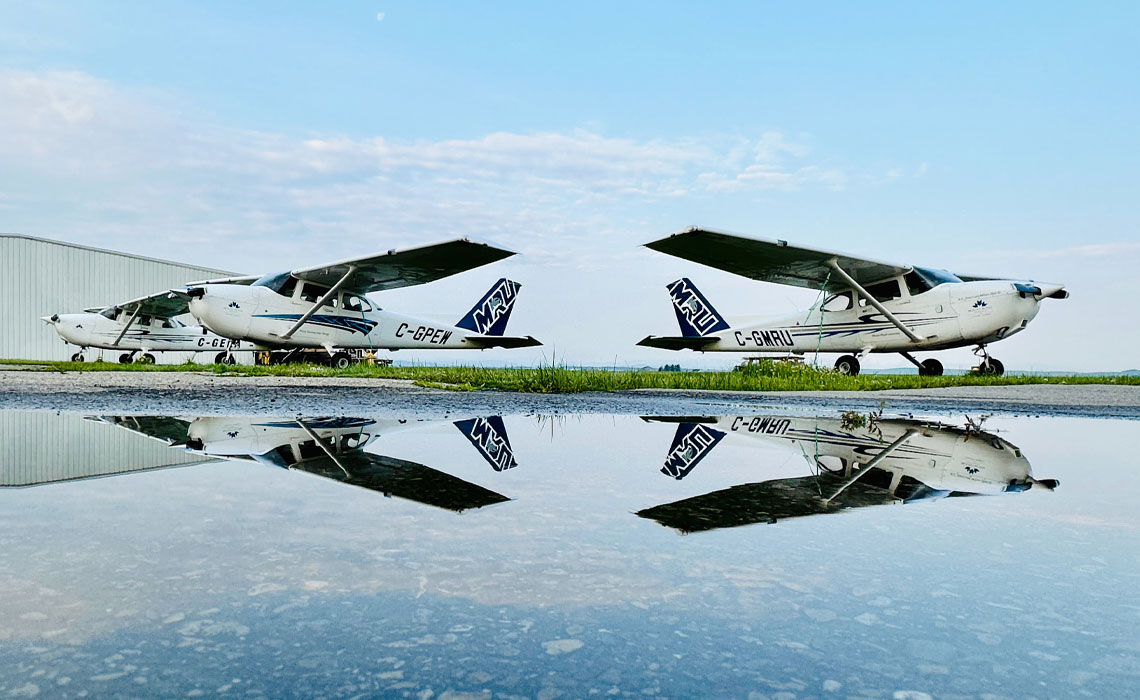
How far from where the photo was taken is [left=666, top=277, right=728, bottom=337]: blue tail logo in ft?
62.6

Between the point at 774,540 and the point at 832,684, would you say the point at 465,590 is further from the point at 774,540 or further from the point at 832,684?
the point at 774,540

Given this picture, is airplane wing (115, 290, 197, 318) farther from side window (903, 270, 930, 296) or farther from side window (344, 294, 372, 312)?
side window (903, 270, 930, 296)

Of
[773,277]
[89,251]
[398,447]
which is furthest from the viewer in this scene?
[89,251]

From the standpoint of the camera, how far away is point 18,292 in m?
28.3

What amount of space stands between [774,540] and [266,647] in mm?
1080

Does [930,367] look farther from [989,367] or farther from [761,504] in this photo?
[761,504]

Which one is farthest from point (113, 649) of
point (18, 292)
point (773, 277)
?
point (18, 292)

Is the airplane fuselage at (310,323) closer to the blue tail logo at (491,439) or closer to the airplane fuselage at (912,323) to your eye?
the airplane fuselage at (912,323)

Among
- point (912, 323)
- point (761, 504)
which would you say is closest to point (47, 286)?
point (912, 323)

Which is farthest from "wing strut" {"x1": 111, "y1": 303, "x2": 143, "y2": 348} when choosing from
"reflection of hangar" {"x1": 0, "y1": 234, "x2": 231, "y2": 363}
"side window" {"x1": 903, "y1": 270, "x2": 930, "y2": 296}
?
"side window" {"x1": 903, "y1": 270, "x2": 930, "y2": 296}

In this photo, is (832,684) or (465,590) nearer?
(832,684)

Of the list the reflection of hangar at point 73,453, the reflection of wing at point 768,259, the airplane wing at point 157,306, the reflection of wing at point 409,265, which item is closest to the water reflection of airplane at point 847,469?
the reflection of hangar at point 73,453

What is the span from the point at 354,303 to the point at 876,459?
1774cm

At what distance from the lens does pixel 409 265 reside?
1698 centimetres
